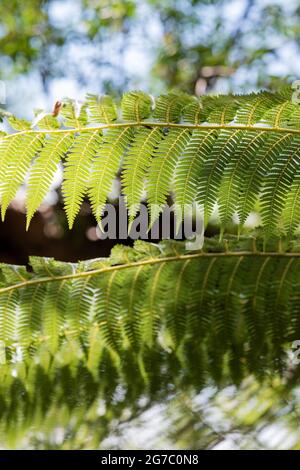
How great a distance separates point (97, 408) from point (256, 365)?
0.29 m

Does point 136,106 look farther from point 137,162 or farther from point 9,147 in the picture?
point 9,147

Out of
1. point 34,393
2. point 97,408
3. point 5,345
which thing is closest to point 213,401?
point 97,408

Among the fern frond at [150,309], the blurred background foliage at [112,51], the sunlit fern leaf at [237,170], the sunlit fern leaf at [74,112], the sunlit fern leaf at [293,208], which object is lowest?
the fern frond at [150,309]

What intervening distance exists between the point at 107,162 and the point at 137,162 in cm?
6

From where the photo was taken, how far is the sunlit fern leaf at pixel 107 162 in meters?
1.12

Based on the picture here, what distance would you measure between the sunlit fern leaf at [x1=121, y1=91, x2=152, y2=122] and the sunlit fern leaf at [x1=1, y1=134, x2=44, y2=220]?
0.18m

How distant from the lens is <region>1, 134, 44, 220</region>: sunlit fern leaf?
112 centimetres

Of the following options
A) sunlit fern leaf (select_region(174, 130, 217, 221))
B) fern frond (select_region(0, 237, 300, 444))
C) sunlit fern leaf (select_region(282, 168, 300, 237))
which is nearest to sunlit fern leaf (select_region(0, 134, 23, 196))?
fern frond (select_region(0, 237, 300, 444))

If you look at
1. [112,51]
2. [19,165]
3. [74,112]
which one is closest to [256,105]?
[74,112]

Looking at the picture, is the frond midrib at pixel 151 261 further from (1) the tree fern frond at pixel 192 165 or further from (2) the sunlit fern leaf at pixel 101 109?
(2) the sunlit fern leaf at pixel 101 109

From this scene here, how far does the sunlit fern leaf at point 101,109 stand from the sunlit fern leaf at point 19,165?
12 centimetres

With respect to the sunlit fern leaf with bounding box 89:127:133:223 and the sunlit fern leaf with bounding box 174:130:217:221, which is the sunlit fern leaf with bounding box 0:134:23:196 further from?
the sunlit fern leaf with bounding box 174:130:217:221

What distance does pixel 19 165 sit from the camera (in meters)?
1.13

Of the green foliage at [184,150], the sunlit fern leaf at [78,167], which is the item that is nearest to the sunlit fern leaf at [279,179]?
the green foliage at [184,150]
